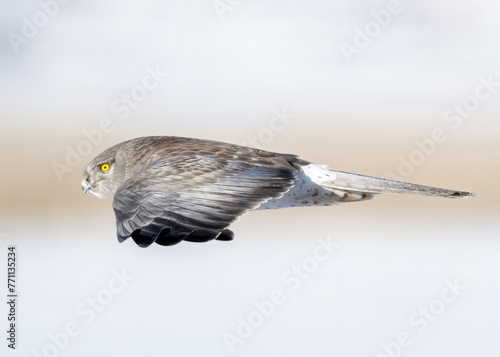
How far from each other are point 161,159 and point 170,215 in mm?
1054

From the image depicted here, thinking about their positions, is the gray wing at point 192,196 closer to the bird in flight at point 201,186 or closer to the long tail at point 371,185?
the bird in flight at point 201,186

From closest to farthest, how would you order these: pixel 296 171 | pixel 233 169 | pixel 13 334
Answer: pixel 233 169
pixel 296 171
pixel 13 334

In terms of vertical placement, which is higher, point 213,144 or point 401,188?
point 401,188

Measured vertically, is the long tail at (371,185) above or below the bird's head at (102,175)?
above

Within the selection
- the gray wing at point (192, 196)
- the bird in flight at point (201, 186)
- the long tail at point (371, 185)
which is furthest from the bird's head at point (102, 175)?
the long tail at point (371, 185)

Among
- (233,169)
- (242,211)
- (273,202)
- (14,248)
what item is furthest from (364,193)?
(14,248)

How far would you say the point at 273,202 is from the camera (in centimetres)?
543

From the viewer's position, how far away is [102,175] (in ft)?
20.3

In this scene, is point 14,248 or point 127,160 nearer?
point 127,160

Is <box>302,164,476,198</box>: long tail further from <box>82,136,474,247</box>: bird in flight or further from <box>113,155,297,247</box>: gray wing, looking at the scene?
<box>113,155,297,247</box>: gray wing

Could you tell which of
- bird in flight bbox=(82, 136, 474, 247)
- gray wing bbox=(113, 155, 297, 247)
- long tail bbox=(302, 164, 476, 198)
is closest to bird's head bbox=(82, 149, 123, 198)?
bird in flight bbox=(82, 136, 474, 247)

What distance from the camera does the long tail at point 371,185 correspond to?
550 cm

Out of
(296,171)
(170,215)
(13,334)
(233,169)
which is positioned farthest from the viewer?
(13,334)

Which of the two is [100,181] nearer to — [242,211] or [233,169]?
[233,169]
